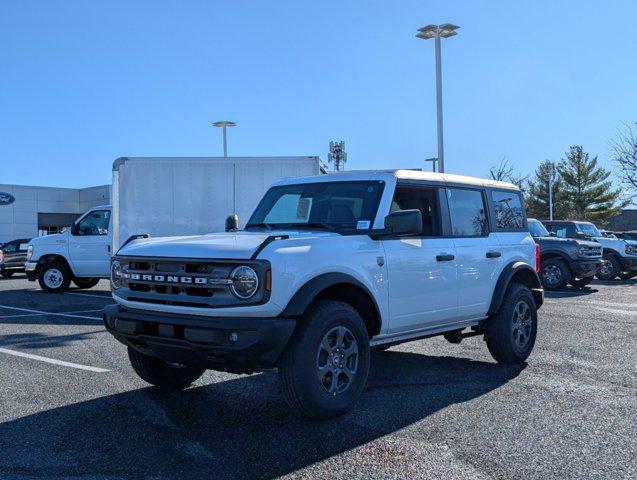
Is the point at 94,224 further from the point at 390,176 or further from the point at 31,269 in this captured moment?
the point at 390,176

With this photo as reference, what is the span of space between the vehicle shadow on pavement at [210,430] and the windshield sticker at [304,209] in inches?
62.9

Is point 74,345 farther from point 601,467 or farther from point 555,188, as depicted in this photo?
point 555,188

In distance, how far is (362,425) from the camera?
4844 mm

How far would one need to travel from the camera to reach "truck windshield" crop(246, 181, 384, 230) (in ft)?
18.9

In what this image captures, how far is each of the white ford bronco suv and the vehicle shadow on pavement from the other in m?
0.27

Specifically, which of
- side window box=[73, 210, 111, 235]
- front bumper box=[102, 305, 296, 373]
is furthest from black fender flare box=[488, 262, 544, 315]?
side window box=[73, 210, 111, 235]

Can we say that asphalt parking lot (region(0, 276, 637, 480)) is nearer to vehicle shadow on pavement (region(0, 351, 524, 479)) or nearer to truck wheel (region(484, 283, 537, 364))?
vehicle shadow on pavement (region(0, 351, 524, 479))

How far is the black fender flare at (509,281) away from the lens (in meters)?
6.80

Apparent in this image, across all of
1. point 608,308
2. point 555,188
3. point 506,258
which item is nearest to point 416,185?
point 506,258

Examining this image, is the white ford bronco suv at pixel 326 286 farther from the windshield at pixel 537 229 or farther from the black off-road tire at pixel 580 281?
the black off-road tire at pixel 580 281

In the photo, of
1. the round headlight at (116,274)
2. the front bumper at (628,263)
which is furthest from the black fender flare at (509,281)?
the front bumper at (628,263)

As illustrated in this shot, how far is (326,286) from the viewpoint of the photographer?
4.83 m

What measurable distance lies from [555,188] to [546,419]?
6002cm

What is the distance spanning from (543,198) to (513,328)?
186 feet
